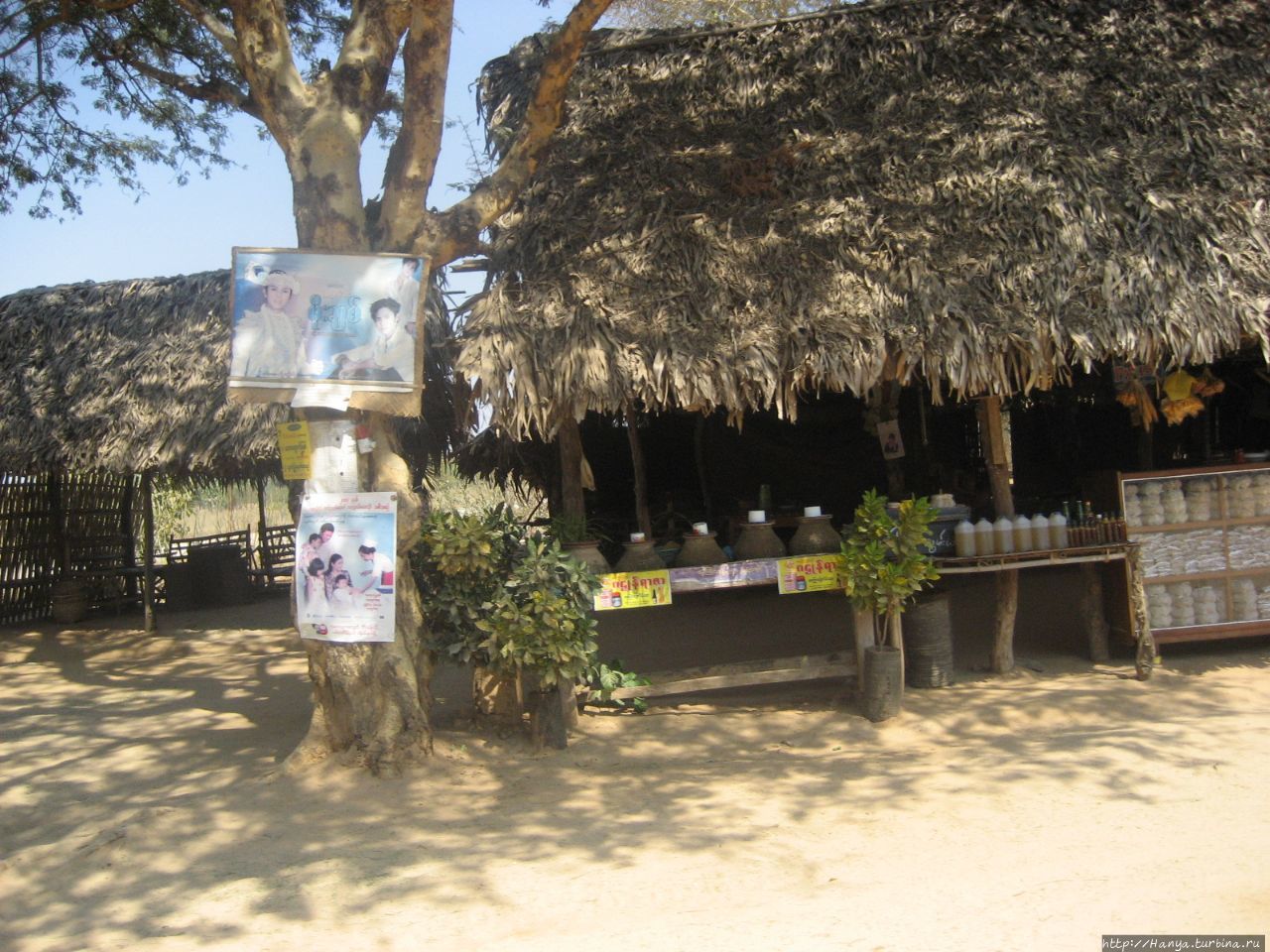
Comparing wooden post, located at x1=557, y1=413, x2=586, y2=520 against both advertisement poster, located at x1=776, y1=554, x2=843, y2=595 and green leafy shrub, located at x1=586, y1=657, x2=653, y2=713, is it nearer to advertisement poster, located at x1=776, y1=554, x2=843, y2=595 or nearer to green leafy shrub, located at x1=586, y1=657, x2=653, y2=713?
green leafy shrub, located at x1=586, y1=657, x2=653, y2=713

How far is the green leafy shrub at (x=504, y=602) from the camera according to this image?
4.77 meters

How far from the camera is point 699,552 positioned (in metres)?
5.63

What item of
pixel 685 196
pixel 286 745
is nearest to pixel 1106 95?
pixel 685 196

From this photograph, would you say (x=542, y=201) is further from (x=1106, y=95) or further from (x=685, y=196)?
(x=1106, y=95)

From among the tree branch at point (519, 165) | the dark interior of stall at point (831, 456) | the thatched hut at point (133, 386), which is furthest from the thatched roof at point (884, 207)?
the dark interior of stall at point (831, 456)

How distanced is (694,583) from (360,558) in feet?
6.03

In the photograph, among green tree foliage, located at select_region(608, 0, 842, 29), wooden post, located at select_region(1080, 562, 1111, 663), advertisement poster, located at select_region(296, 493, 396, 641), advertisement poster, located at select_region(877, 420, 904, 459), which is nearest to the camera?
advertisement poster, located at select_region(296, 493, 396, 641)

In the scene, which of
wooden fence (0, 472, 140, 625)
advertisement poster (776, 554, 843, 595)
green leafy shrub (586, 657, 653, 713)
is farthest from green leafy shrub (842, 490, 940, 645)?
wooden fence (0, 472, 140, 625)

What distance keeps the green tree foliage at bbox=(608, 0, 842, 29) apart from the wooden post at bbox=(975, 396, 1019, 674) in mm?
9428

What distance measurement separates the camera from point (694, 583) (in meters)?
5.52

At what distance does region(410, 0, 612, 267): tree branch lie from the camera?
504cm

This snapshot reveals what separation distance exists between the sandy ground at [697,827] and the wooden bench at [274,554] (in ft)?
22.9

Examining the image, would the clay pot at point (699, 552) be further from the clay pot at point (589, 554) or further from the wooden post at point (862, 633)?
the wooden post at point (862, 633)

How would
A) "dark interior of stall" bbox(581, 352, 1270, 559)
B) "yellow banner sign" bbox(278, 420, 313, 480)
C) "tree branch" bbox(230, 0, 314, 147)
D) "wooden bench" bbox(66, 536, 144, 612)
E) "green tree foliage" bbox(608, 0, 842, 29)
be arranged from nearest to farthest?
"yellow banner sign" bbox(278, 420, 313, 480)
"tree branch" bbox(230, 0, 314, 147)
"dark interior of stall" bbox(581, 352, 1270, 559)
"wooden bench" bbox(66, 536, 144, 612)
"green tree foliage" bbox(608, 0, 842, 29)
